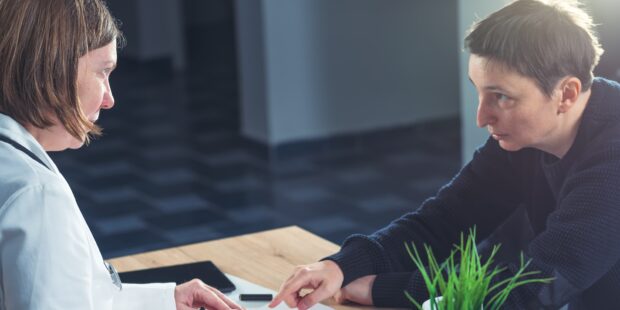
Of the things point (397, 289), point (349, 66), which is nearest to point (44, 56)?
point (397, 289)

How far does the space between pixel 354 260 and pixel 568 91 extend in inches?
21.5

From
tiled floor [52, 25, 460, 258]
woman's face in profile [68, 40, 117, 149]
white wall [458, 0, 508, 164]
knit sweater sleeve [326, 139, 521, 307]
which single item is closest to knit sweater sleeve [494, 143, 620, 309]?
knit sweater sleeve [326, 139, 521, 307]

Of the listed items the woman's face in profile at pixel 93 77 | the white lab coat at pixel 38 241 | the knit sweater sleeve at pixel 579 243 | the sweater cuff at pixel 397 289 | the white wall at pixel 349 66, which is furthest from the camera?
the white wall at pixel 349 66

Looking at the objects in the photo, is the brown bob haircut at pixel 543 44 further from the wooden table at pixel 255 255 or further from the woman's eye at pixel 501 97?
the wooden table at pixel 255 255

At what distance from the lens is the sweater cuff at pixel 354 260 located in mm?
2135

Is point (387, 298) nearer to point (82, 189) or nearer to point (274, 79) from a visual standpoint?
point (82, 189)

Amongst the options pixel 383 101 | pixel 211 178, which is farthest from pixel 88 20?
pixel 383 101

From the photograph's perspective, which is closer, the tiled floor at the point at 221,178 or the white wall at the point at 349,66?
the tiled floor at the point at 221,178

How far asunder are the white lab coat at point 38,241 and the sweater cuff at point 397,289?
2.16 feet

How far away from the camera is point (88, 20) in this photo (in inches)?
65.9

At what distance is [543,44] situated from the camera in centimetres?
192

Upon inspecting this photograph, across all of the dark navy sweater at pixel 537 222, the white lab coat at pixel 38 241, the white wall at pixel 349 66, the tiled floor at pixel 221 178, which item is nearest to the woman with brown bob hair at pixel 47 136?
the white lab coat at pixel 38 241

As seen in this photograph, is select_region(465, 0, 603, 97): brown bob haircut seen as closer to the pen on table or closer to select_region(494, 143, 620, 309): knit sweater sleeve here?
select_region(494, 143, 620, 309): knit sweater sleeve

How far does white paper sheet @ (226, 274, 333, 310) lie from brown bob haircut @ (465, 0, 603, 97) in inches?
23.5
